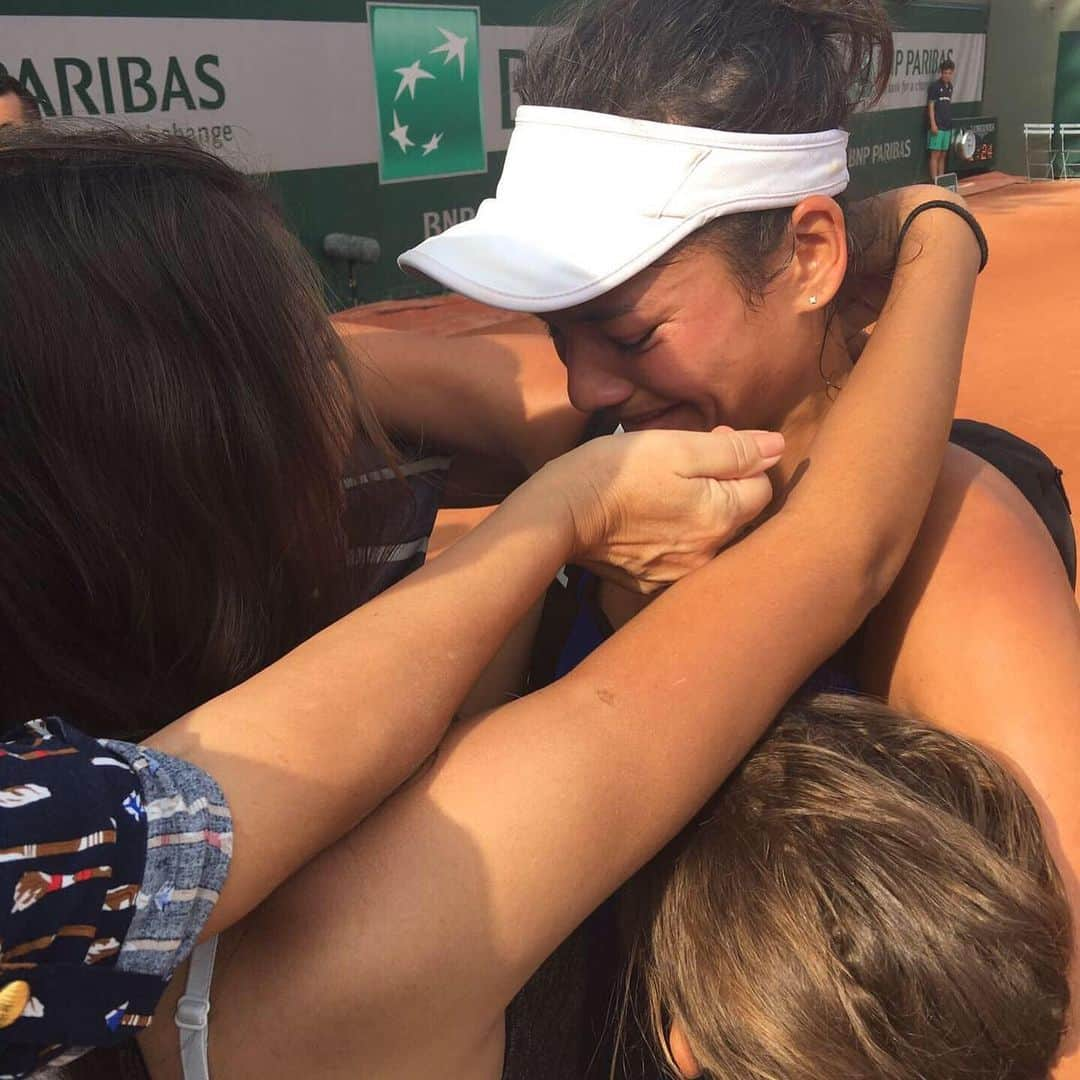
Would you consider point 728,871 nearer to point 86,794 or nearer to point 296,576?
point 296,576

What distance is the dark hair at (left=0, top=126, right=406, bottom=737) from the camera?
3.32 feet

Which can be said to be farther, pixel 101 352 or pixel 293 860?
pixel 101 352

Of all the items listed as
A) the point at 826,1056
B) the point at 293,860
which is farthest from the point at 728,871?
the point at 293,860

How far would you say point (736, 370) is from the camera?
1728 millimetres

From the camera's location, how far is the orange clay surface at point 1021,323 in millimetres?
6316

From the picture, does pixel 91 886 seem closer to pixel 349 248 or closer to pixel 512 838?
pixel 512 838

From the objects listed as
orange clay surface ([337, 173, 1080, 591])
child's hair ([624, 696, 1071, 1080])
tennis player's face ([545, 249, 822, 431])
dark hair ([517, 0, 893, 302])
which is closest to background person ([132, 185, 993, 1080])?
child's hair ([624, 696, 1071, 1080])

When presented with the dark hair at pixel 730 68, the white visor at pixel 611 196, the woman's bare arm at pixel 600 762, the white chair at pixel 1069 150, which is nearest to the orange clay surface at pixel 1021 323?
the white visor at pixel 611 196

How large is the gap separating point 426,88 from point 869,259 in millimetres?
8717

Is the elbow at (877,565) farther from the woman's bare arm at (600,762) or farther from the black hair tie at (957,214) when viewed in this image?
the black hair tie at (957,214)

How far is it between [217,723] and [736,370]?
1093 millimetres

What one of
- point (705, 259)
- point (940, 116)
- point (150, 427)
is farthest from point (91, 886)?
point (940, 116)

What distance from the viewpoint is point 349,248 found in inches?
369

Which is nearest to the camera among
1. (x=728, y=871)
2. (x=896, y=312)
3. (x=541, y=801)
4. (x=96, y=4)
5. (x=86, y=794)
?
(x=86, y=794)
